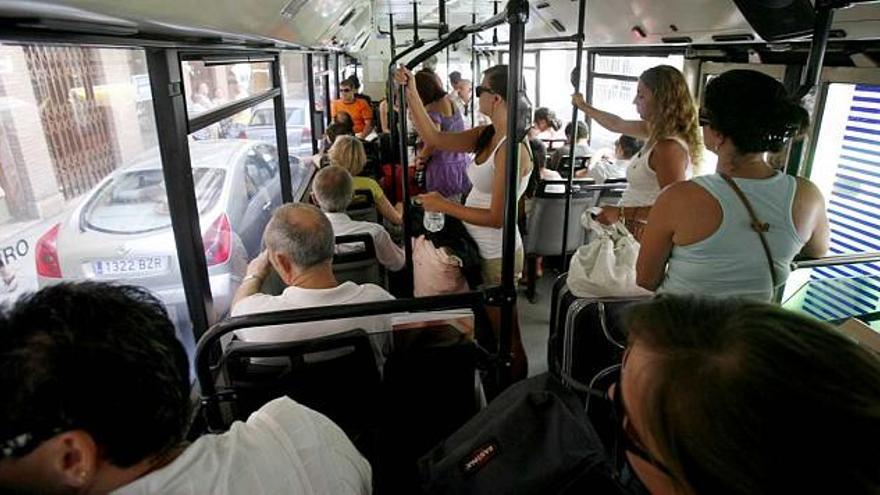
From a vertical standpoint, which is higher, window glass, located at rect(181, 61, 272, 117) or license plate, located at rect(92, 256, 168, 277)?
window glass, located at rect(181, 61, 272, 117)

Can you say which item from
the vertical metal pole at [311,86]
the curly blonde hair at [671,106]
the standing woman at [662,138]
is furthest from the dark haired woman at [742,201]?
the vertical metal pole at [311,86]

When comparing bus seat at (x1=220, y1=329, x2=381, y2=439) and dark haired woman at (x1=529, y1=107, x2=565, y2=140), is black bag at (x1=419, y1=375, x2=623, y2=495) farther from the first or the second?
dark haired woman at (x1=529, y1=107, x2=565, y2=140)

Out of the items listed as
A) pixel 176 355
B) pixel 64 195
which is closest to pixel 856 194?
pixel 176 355

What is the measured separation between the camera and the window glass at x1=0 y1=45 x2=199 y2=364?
5.22ft

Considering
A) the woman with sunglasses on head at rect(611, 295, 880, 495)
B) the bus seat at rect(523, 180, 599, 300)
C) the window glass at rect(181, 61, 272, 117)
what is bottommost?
the bus seat at rect(523, 180, 599, 300)

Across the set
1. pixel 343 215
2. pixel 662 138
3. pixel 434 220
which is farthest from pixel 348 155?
pixel 662 138

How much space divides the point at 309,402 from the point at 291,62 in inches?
199

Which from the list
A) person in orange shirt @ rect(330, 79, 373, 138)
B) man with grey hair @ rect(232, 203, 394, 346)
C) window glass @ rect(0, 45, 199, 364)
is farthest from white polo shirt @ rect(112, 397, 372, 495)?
person in orange shirt @ rect(330, 79, 373, 138)

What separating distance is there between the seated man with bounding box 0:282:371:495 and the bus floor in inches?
90.4

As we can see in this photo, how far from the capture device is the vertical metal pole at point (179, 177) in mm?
1783

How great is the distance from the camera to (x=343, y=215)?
2807 millimetres

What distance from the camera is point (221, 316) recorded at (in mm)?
2715

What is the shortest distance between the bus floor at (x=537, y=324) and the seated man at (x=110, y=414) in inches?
90.4

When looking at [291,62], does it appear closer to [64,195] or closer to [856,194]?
[64,195]
